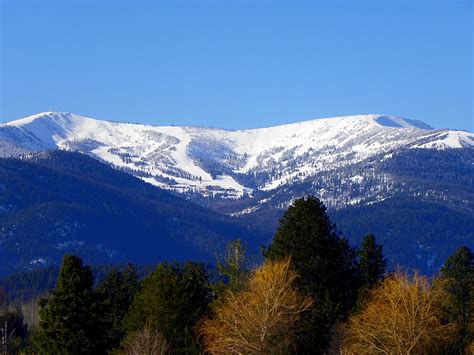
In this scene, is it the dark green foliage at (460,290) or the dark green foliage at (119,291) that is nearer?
the dark green foliage at (460,290)

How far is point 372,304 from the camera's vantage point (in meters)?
64.8

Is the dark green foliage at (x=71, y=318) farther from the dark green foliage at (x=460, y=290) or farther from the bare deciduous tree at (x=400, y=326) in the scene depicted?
the dark green foliage at (x=460, y=290)

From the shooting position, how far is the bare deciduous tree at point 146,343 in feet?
196

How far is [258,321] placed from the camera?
201 ft

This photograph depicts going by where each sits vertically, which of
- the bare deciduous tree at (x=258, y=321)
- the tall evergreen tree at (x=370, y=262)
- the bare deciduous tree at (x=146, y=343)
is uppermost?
the tall evergreen tree at (x=370, y=262)

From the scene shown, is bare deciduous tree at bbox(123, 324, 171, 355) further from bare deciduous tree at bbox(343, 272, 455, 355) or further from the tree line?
bare deciduous tree at bbox(343, 272, 455, 355)

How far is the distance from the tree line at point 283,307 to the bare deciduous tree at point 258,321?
0.07 meters

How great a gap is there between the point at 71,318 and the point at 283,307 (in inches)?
523

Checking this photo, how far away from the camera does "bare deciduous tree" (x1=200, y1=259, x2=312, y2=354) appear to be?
61375 millimetres

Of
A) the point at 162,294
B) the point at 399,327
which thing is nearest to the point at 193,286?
the point at 162,294

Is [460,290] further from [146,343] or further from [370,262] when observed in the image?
[146,343]

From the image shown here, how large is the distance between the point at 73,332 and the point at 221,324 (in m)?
10.0

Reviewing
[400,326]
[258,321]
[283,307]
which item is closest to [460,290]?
[400,326]

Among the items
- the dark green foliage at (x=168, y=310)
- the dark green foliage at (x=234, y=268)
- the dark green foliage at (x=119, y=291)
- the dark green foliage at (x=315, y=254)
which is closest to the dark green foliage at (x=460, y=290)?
the dark green foliage at (x=315, y=254)
